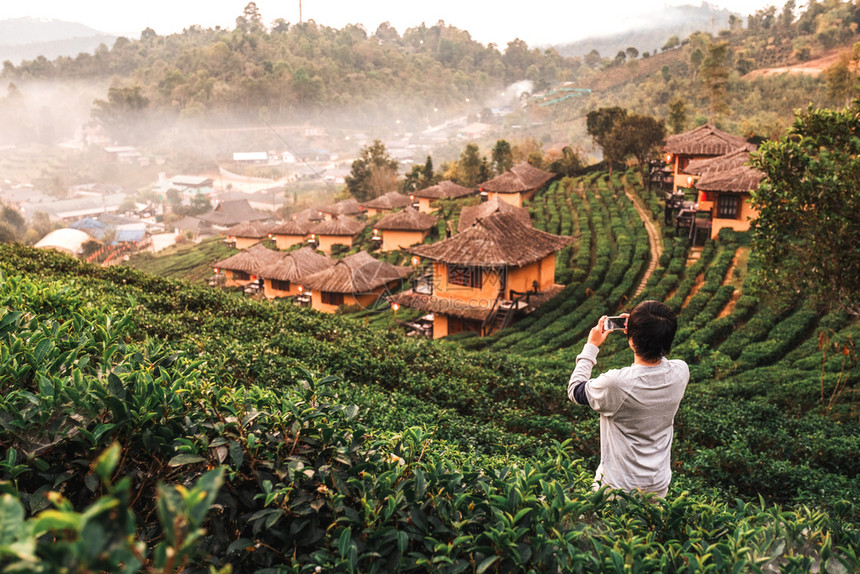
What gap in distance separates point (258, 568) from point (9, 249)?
1054 centimetres

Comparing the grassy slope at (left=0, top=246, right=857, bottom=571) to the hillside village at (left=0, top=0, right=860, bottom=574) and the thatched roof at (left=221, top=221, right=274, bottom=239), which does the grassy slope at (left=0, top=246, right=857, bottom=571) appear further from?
the thatched roof at (left=221, top=221, right=274, bottom=239)

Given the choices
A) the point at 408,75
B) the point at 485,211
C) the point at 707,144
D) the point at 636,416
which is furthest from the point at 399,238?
the point at 408,75

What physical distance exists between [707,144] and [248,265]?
26711mm

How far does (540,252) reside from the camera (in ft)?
72.2

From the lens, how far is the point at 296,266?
108ft

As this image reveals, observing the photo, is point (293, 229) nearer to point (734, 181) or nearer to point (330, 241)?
point (330, 241)

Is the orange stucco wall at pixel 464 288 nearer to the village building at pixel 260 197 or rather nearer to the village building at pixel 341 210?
the village building at pixel 341 210

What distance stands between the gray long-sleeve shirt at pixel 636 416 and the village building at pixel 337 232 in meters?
39.1

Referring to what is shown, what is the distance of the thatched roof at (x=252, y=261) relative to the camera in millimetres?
36938

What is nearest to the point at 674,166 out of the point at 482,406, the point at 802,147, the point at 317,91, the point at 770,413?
the point at 802,147

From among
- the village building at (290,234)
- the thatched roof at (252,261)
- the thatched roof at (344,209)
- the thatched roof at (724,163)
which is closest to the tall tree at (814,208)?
the thatched roof at (724,163)

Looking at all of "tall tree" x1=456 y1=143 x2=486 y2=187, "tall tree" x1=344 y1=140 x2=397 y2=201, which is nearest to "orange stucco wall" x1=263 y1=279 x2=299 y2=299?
"tall tree" x1=456 y1=143 x2=486 y2=187

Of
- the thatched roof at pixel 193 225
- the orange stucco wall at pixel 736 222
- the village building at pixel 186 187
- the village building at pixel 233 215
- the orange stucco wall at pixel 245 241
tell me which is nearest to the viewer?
the orange stucco wall at pixel 736 222

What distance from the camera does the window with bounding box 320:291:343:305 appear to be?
96.8 ft
